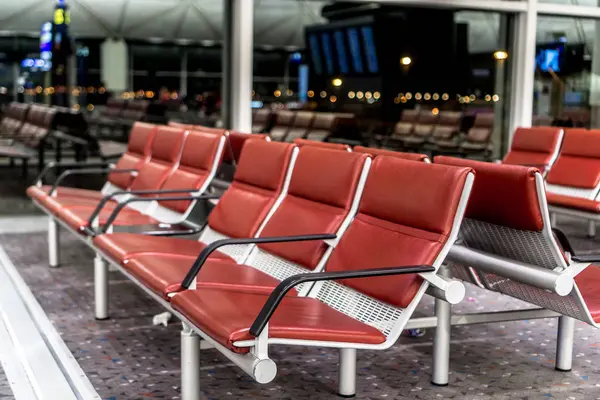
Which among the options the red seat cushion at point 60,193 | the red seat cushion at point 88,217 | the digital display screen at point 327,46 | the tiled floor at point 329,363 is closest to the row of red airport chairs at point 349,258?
the tiled floor at point 329,363

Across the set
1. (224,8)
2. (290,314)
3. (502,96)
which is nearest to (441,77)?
(502,96)

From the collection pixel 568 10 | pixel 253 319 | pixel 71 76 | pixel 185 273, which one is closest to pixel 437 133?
pixel 568 10

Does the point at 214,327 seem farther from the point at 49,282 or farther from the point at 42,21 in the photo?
the point at 42,21

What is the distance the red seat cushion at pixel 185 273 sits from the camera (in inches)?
137

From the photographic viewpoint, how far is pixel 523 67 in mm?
9320

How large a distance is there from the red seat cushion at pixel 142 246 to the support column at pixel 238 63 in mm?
3778

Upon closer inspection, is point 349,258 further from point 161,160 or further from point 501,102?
point 501,102

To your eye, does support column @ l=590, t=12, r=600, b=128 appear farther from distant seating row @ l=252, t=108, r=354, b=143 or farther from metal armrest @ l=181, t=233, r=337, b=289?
metal armrest @ l=181, t=233, r=337, b=289

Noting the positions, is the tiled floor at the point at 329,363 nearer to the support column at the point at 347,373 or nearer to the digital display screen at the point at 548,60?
the support column at the point at 347,373

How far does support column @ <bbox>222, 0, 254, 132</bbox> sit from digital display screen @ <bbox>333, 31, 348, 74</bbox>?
2.85 feet

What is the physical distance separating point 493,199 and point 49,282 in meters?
3.32

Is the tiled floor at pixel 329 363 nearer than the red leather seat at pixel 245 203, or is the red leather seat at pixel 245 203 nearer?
the tiled floor at pixel 329 363

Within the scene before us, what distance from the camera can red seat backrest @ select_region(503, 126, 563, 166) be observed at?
23.8ft

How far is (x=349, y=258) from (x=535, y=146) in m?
4.42
